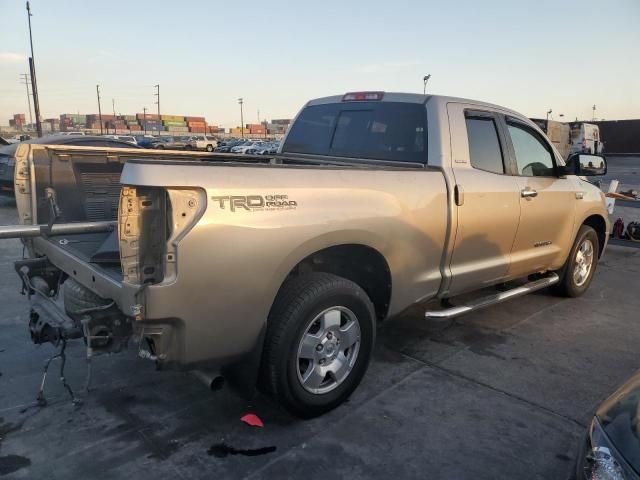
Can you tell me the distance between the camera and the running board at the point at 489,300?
3863 mm

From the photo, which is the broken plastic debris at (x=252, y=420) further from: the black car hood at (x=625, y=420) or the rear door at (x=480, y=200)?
the black car hood at (x=625, y=420)

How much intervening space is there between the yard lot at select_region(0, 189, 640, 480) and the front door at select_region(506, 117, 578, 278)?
76 cm

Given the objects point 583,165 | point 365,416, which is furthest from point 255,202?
point 583,165

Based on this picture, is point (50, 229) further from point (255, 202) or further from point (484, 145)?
point (484, 145)

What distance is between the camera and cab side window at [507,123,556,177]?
466 cm

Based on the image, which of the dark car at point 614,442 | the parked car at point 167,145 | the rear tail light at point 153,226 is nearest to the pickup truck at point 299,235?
the rear tail light at point 153,226

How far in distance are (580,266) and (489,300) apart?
86.4 inches

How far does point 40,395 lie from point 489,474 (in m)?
2.76

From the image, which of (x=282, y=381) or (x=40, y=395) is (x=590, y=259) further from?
(x=40, y=395)

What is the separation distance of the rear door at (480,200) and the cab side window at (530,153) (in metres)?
0.24

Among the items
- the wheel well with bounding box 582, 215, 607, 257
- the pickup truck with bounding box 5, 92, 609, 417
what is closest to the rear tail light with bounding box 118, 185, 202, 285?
the pickup truck with bounding box 5, 92, 609, 417

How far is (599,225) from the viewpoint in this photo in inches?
237

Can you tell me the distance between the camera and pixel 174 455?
2.84 meters

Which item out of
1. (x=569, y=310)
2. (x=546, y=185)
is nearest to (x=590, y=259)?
(x=569, y=310)
